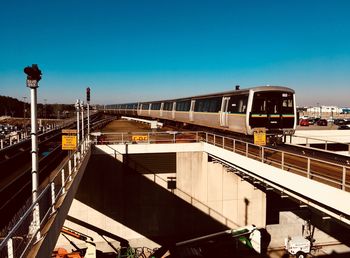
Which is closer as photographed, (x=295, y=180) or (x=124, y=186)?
(x=295, y=180)

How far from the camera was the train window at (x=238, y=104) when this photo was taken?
16920mm

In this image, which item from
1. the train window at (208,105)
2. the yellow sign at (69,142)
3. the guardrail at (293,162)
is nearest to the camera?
the guardrail at (293,162)

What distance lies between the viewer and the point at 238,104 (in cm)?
1764

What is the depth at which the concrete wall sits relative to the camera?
23.2 metres

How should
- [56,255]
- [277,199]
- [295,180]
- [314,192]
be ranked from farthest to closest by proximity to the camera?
[277,199] < [56,255] < [295,180] < [314,192]

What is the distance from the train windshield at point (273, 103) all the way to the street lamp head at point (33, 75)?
12.1 metres

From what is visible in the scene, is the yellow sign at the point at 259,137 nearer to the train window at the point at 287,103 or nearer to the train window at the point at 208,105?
the train window at the point at 287,103

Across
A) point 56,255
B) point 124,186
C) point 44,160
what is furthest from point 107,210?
point 44,160

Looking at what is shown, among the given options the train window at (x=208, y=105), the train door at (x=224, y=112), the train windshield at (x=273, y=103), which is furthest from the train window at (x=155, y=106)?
the train windshield at (x=273, y=103)

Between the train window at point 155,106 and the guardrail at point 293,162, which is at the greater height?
the train window at point 155,106

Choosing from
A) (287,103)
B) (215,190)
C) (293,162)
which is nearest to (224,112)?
(287,103)

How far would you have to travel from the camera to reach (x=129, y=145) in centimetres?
2178

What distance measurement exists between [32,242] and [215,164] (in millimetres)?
18464

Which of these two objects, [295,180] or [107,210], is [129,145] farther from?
[295,180]
